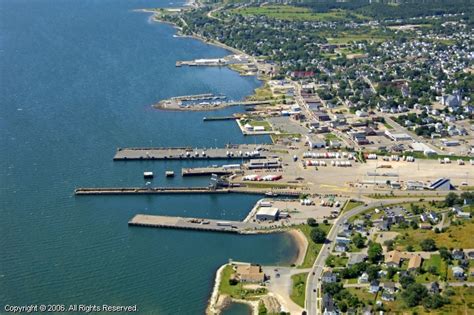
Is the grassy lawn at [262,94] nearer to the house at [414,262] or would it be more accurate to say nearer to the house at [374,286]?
the house at [414,262]

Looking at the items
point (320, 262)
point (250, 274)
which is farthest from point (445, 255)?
point (250, 274)

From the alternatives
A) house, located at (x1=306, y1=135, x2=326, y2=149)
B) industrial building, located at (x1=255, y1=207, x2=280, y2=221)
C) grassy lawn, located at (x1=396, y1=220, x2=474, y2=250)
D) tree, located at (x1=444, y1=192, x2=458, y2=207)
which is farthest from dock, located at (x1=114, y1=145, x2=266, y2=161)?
grassy lawn, located at (x1=396, y1=220, x2=474, y2=250)

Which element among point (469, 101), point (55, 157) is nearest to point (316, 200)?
point (55, 157)

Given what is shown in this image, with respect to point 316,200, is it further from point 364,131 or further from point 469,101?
point 469,101

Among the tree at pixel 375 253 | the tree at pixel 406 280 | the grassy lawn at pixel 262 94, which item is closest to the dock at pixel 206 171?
the tree at pixel 375 253

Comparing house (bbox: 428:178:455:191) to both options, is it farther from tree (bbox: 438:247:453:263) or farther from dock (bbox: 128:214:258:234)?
dock (bbox: 128:214:258:234)

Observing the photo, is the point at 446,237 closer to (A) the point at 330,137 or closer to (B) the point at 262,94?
(A) the point at 330,137
